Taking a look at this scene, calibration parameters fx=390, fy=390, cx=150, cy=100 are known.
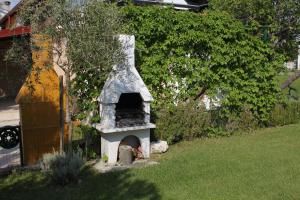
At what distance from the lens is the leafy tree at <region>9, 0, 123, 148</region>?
6.85 metres

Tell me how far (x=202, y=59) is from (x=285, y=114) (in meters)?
3.69

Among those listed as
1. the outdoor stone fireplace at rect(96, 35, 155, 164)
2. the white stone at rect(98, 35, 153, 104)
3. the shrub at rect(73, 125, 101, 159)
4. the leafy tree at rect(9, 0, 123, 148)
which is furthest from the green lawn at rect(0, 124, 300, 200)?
the leafy tree at rect(9, 0, 123, 148)

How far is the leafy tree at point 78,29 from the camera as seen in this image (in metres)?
6.85

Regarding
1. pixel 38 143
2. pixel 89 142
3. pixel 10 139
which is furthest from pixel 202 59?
pixel 10 139

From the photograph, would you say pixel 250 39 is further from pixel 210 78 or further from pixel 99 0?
pixel 99 0

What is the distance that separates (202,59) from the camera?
1105 centimetres

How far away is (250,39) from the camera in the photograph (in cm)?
1147

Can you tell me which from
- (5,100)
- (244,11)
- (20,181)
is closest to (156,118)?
(20,181)

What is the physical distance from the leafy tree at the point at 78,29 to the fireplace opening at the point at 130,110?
1674 mm

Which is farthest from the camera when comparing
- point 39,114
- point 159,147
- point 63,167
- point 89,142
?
point 159,147

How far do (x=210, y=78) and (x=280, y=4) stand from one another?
3755mm

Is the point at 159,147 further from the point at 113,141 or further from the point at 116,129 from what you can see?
the point at 116,129

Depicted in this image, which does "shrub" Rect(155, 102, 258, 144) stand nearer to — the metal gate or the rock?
the rock

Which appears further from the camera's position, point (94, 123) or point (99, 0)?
point (94, 123)
